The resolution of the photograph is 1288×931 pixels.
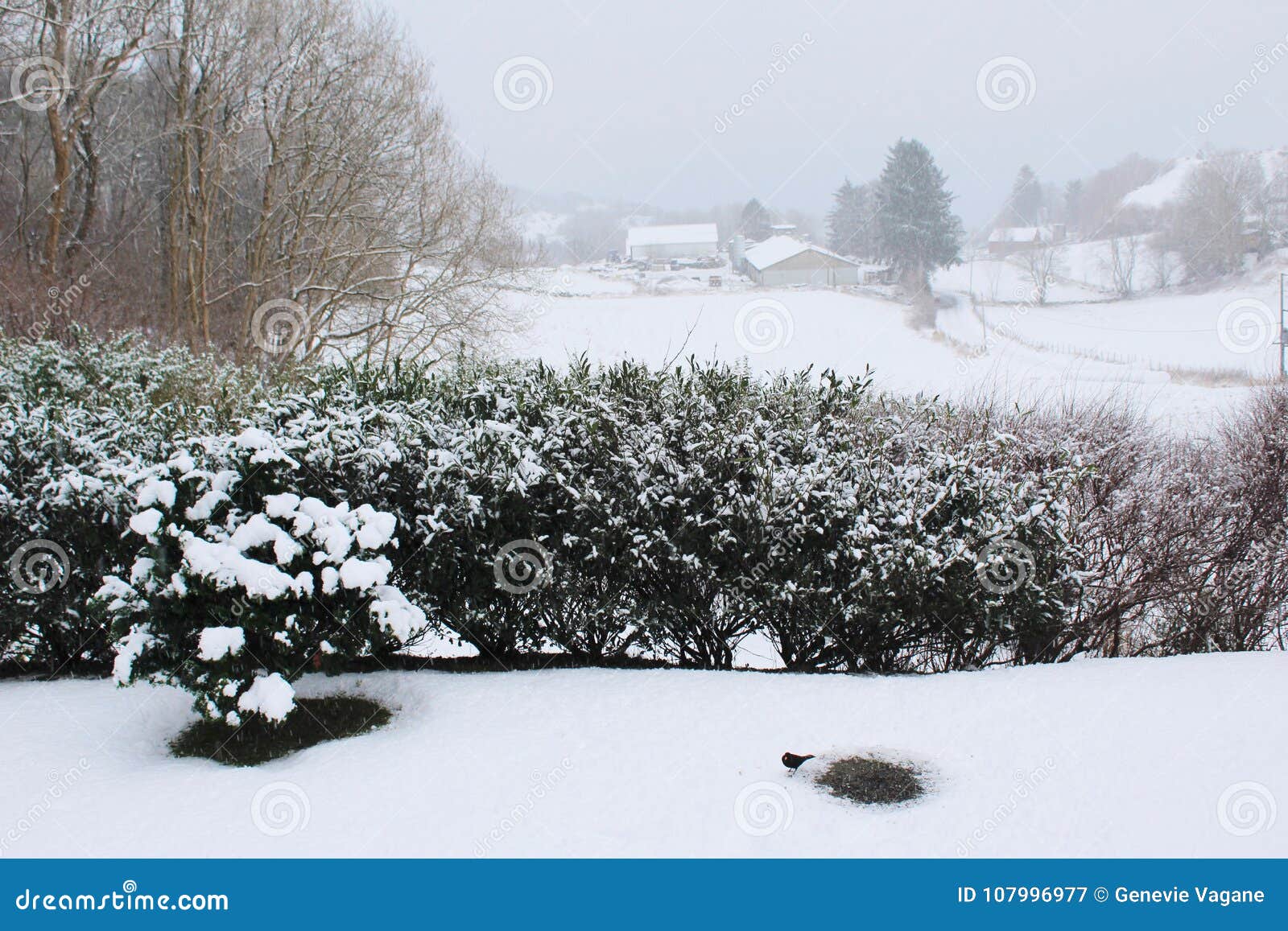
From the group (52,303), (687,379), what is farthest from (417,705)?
(52,303)

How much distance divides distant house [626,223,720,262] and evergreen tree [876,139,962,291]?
43.3 feet

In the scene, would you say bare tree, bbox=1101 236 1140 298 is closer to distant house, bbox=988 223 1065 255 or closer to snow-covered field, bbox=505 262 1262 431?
snow-covered field, bbox=505 262 1262 431

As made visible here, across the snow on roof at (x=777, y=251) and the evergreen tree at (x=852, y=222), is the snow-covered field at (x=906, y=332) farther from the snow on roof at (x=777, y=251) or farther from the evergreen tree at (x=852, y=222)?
the evergreen tree at (x=852, y=222)

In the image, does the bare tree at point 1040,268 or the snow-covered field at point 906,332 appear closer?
the snow-covered field at point 906,332

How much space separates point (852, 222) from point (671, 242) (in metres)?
12.5

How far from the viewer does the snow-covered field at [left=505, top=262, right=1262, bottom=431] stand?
32938 millimetres

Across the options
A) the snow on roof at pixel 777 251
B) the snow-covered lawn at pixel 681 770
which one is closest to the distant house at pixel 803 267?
the snow on roof at pixel 777 251

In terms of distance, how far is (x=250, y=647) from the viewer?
15.1 ft

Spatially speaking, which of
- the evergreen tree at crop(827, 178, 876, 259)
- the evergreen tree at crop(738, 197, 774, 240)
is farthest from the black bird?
the evergreen tree at crop(738, 197, 774, 240)

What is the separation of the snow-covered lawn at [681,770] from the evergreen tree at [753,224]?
53.2 meters

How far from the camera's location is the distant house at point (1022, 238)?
52844 millimetres

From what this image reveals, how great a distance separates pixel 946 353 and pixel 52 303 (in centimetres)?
3397

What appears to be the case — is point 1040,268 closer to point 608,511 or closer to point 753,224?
point 753,224

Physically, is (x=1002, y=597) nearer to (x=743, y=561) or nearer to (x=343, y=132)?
(x=743, y=561)
